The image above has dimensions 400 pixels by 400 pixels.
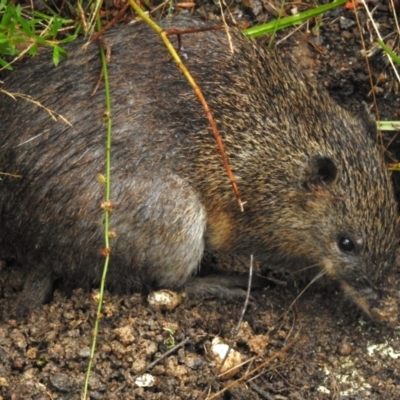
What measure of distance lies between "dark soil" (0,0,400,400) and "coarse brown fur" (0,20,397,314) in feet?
0.68

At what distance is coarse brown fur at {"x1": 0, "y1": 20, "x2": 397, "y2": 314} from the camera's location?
5.43 metres

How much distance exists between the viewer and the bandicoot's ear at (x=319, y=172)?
18.5 ft

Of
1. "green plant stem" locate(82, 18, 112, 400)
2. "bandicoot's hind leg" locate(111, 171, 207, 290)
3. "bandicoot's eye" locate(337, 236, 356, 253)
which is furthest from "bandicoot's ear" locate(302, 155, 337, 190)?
"green plant stem" locate(82, 18, 112, 400)

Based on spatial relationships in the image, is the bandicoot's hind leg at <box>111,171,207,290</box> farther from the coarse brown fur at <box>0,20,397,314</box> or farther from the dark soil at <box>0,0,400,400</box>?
the dark soil at <box>0,0,400,400</box>

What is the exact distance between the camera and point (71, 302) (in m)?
5.60

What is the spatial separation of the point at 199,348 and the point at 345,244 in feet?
3.78

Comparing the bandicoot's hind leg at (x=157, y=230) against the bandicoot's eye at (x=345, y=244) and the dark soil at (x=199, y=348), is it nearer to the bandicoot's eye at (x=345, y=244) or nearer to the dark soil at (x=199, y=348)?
the dark soil at (x=199, y=348)

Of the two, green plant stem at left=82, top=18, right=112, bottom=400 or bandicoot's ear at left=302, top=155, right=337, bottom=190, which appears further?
bandicoot's ear at left=302, top=155, right=337, bottom=190

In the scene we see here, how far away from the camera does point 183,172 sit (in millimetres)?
5723

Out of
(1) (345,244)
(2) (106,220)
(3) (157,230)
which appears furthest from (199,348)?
(1) (345,244)

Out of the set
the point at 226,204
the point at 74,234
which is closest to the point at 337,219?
the point at 226,204

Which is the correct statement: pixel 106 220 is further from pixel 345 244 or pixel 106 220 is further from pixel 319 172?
pixel 345 244

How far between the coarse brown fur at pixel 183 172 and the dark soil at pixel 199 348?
208mm

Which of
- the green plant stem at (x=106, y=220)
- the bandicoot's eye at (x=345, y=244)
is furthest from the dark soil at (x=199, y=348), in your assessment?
the bandicoot's eye at (x=345, y=244)
